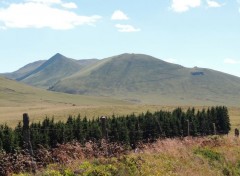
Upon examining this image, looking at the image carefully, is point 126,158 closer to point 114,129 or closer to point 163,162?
point 163,162

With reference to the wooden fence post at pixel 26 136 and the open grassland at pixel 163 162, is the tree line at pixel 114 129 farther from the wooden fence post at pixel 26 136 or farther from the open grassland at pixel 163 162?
the open grassland at pixel 163 162

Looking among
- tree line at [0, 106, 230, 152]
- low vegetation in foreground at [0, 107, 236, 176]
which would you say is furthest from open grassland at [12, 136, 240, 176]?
tree line at [0, 106, 230, 152]

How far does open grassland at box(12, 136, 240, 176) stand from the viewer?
496 inches

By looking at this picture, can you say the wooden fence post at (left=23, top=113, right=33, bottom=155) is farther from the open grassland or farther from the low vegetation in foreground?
the open grassland

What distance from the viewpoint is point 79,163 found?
13211mm

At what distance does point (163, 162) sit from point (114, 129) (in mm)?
31459

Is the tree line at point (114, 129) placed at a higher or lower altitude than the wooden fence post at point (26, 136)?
lower

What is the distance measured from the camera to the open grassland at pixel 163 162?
496 inches

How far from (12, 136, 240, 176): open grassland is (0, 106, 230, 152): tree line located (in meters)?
2.83

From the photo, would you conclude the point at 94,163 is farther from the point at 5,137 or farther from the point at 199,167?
the point at 5,137

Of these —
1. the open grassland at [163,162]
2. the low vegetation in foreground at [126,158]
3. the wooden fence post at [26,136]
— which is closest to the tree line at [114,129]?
the wooden fence post at [26,136]

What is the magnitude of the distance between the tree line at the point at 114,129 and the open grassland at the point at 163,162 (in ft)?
9.29

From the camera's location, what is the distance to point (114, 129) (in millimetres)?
46531

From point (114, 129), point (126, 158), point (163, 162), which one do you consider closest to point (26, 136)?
point (126, 158)
